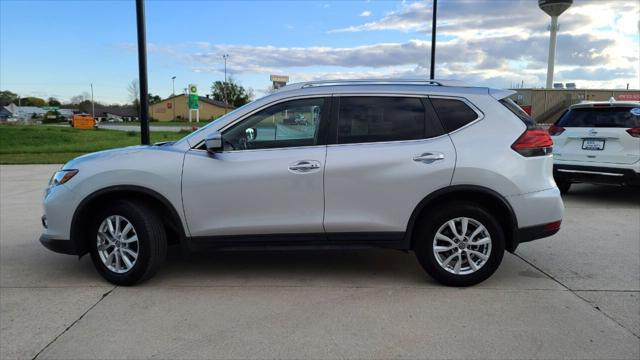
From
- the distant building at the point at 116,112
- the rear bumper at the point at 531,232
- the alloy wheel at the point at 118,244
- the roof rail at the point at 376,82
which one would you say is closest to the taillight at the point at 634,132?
the rear bumper at the point at 531,232

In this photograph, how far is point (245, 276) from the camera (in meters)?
4.92

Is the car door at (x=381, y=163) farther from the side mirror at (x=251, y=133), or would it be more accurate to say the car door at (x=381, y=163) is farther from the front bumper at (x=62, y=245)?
the front bumper at (x=62, y=245)

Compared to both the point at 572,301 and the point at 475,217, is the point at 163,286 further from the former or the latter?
the point at 572,301

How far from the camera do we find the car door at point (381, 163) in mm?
4418

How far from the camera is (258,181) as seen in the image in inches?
174

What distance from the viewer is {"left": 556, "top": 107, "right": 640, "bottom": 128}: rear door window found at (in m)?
7.97

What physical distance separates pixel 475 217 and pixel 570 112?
5400 millimetres

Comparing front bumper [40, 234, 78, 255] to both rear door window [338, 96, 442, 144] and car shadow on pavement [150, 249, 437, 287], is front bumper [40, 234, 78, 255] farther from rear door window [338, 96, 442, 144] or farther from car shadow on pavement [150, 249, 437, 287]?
rear door window [338, 96, 442, 144]

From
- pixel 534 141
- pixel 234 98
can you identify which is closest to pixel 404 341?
pixel 534 141

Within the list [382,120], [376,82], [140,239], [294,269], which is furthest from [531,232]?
[140,239]

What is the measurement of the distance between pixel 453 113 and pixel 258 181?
1.84 meters

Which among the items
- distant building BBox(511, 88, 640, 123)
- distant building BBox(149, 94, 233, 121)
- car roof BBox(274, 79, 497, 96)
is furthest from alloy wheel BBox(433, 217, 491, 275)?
distant building BBox(149, 94, 233, 121)

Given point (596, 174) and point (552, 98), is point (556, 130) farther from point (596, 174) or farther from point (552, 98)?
point (552, 98)

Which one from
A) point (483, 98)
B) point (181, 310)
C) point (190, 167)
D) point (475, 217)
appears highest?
point (483, 98)
